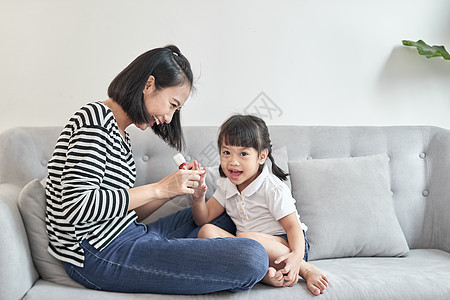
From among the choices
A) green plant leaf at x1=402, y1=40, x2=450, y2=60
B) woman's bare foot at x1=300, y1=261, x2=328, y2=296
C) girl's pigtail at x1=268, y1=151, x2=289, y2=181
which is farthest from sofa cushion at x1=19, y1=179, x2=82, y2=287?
green plant leaf at x1=402, y1=40, x2=450, y2=60

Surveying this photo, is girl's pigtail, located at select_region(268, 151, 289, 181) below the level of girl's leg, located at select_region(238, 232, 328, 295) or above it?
above

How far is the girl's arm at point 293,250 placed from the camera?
4.05 feet

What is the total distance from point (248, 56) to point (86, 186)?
1190mm

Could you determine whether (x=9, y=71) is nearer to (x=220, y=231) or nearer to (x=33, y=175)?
(x=33, y=175)

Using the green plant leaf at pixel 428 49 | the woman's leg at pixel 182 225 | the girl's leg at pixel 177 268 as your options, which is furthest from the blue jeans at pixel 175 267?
the green plant leaf at pixel 428 49

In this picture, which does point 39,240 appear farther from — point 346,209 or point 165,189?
point 346,209

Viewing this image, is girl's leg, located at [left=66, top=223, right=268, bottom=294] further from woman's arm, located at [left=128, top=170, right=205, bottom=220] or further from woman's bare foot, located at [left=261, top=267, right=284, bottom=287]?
woman's arm, located at [left=128, top=170, right=205, bottom=220]

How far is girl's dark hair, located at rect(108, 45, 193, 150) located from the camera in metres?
1.24

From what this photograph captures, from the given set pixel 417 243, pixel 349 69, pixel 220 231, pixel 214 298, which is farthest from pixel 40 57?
pixel 417 243

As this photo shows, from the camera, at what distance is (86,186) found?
1.08 metres

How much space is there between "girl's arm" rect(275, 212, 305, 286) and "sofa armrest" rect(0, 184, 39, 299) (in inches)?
28.3

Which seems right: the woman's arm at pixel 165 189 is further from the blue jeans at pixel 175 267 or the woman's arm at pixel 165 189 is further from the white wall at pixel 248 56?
the white wall at pixel 248 56

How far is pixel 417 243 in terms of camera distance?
182 centimetres

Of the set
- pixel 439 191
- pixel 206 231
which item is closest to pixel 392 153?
pixel 439 191
